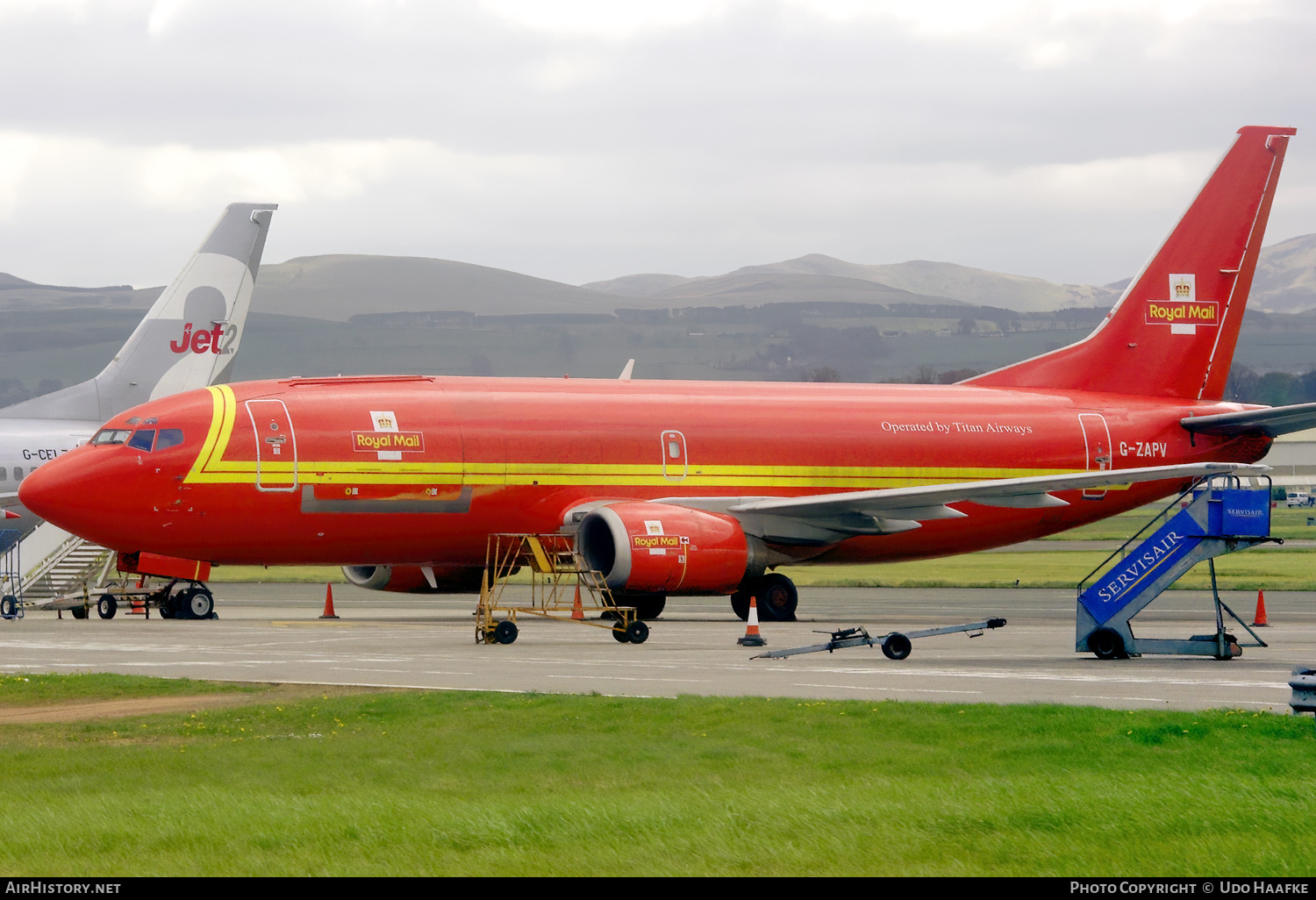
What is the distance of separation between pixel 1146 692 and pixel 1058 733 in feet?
13.4

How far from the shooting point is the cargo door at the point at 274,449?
87.7ft

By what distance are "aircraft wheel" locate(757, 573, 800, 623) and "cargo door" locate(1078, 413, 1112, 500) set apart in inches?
293

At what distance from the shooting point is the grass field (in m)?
8.45

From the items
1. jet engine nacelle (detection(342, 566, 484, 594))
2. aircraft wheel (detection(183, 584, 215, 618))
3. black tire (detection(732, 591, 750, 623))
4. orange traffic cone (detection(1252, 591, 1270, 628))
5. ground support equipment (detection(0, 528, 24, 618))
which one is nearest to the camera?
orange traffic cone (detection(1252, 591, 1270, 628))

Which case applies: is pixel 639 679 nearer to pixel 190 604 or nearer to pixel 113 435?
pixel 113 435

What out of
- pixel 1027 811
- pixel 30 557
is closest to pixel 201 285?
pixel 30 557

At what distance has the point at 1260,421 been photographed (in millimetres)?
33188

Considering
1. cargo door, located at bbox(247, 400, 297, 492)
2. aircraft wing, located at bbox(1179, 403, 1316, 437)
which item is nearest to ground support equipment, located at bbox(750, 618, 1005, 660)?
cargo door, located at bbox(247, 400, 297, 492)

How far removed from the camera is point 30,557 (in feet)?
123

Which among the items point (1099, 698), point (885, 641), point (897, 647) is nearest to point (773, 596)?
point (885, 641)

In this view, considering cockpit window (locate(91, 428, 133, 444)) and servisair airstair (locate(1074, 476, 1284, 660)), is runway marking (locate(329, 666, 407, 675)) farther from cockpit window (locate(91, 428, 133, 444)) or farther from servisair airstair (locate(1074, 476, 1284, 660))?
cockpit window (locate(91, 428, 133, 444))

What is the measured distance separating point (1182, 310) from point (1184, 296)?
31 centimetres

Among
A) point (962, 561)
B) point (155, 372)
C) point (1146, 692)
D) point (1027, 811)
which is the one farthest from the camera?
point (962, 561)

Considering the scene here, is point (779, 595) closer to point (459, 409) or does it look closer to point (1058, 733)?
point (459, 409)
